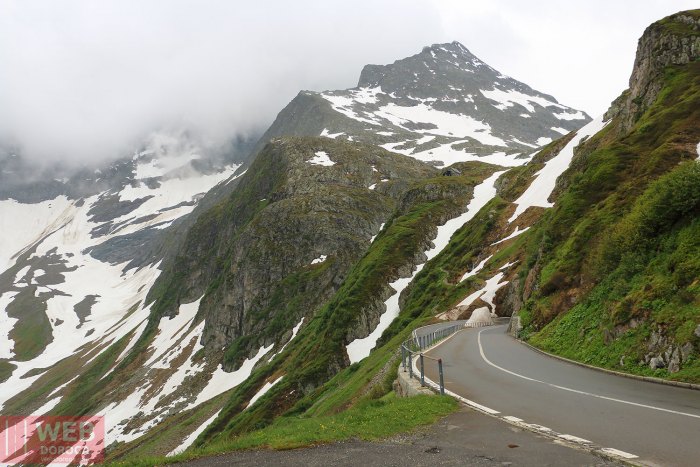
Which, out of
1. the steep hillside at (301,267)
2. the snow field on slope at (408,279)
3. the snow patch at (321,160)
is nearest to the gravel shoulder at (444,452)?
the steep hillside at (301,267)

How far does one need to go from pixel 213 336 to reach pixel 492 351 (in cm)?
9552

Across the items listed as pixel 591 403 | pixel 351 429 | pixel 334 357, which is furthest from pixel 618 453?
pixel 334 357

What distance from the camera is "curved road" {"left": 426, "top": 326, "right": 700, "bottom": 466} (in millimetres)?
9031

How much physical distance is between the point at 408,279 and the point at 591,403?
2480 inches

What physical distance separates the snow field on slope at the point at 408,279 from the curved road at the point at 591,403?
3894 cm

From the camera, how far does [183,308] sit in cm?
14988

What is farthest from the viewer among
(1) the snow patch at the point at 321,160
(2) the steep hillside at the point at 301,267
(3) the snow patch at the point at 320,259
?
(1) the snow patch at the point at 321,160

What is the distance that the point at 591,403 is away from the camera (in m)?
12.6

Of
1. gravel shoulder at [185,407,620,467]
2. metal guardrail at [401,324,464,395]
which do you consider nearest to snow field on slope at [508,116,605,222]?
metal guardrail at [401,324,464,395]

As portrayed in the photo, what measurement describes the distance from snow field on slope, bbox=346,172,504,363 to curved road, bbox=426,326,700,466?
38.9 meters

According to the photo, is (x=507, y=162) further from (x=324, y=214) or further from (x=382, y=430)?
(x=382, y=430)

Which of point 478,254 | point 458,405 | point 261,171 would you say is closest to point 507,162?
point 261,171

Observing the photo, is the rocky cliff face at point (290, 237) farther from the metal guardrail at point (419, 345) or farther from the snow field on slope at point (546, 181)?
the metal guardrail at point (419, 345)

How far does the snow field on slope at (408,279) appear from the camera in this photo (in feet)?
197
